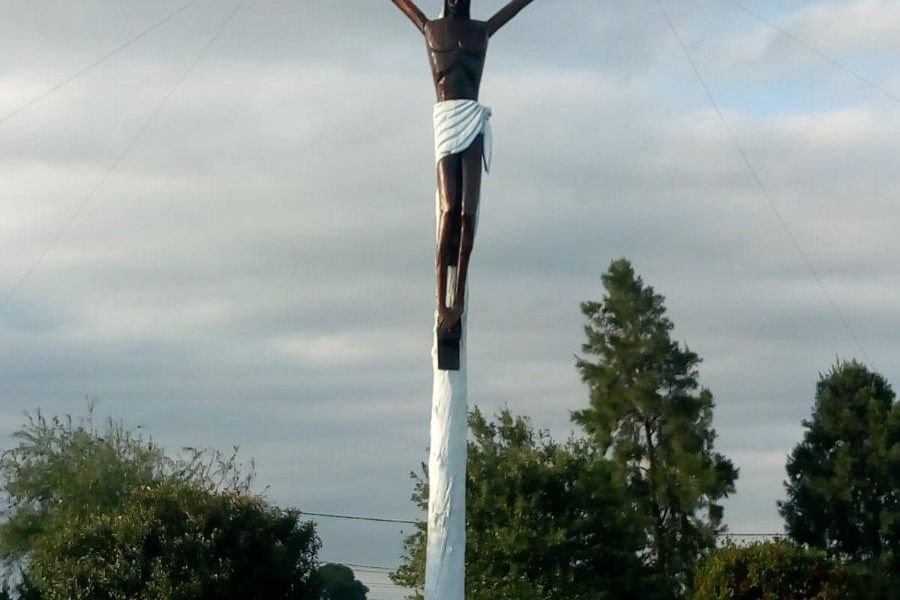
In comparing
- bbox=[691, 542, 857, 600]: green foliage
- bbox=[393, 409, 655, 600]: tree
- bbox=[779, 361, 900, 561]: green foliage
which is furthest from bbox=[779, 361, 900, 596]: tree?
bbox=[691, 542, 857, 600]: green foliage

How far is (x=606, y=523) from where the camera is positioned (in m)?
40.7

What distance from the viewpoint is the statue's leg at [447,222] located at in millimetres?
20875

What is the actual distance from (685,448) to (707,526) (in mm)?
2646

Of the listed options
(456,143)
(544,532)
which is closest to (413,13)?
(456,143)

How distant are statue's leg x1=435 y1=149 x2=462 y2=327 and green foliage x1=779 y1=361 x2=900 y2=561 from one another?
33871 millimetres

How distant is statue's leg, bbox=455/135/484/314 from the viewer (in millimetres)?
20828

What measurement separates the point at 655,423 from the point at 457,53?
31.8 meters

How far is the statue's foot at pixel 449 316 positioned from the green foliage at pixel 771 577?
483 inches

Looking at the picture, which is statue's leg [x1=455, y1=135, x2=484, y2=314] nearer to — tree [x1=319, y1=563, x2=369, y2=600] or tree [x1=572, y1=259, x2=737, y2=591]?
tree [x1=572, y1=259, x2=737, y2=591]

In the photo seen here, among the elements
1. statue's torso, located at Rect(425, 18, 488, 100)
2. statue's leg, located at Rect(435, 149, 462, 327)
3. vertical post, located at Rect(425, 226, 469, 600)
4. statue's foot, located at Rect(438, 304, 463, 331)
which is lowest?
vertical post, located at Rect(425, 226, 469, 600)

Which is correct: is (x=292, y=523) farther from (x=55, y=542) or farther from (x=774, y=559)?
(x=774, y=559)

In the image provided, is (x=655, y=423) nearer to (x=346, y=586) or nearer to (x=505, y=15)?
(x=505, y=15)

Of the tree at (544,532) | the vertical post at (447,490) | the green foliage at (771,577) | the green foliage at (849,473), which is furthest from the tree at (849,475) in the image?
the vertical post at (447,490)

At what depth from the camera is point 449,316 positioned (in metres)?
20.8
